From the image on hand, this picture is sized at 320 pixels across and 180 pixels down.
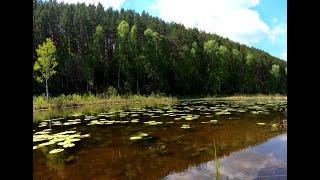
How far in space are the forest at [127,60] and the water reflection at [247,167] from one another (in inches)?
1032

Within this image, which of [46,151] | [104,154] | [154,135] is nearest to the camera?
[104,154]

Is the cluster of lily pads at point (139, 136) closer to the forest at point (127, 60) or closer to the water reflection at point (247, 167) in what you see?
the water reflection at point (247, 167)

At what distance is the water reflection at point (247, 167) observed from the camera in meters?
4.97

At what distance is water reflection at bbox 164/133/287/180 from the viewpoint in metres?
4.97

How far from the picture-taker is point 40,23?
130 ft

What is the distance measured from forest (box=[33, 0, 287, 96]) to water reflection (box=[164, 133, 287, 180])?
26.2 m

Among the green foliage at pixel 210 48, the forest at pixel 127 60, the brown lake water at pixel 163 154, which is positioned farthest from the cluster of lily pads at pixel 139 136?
the green foliage at pixel 210 48

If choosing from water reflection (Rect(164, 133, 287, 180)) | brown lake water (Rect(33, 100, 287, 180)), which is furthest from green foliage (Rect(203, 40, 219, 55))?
water reflection (Rect(164, 133, 287, 180))

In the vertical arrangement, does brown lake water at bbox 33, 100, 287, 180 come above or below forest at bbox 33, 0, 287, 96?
below

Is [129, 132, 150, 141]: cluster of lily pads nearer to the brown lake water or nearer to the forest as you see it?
the brown lake water
